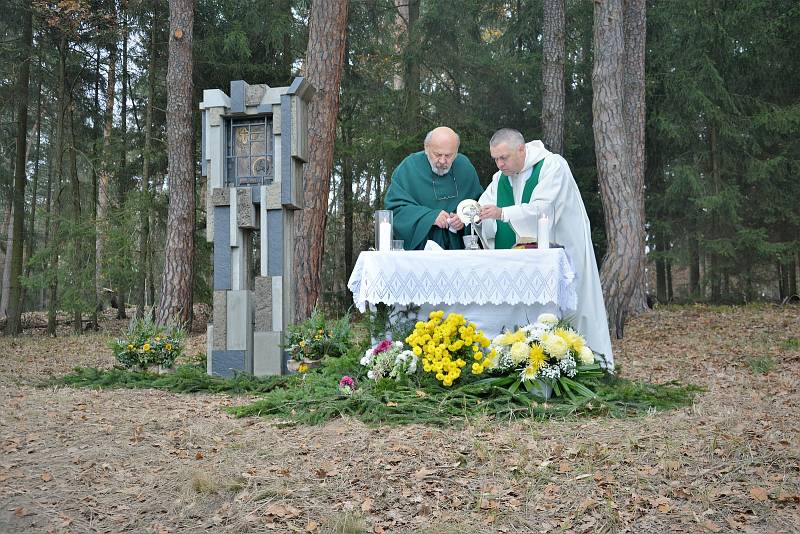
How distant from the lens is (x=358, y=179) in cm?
1955

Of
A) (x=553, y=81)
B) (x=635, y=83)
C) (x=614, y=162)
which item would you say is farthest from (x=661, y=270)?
(x=614, y=162)

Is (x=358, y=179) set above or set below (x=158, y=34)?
below

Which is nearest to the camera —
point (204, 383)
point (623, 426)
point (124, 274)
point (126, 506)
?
point (126, 506)

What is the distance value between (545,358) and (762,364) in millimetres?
3070

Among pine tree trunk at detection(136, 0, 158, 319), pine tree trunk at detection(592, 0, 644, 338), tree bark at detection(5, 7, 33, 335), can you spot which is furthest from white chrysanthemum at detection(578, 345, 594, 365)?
tree bark at detection(5, 7, 33, 335)

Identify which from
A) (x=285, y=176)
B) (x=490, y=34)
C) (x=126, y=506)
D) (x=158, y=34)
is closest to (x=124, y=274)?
(x=158, y=34)

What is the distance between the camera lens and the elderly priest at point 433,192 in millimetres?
6762

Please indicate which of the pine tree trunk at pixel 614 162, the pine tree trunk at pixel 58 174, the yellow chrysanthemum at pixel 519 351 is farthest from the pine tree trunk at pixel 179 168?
the yellow chrysanthemum at pixel 519 351

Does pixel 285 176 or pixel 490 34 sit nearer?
pixel 285 176

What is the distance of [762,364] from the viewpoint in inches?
290

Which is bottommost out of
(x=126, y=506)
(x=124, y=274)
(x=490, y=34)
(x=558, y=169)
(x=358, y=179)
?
(x=126, y=506)

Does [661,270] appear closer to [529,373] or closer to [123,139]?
[123,139]

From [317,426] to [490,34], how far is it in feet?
59.1

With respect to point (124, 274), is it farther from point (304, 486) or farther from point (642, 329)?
point (304, 486)
